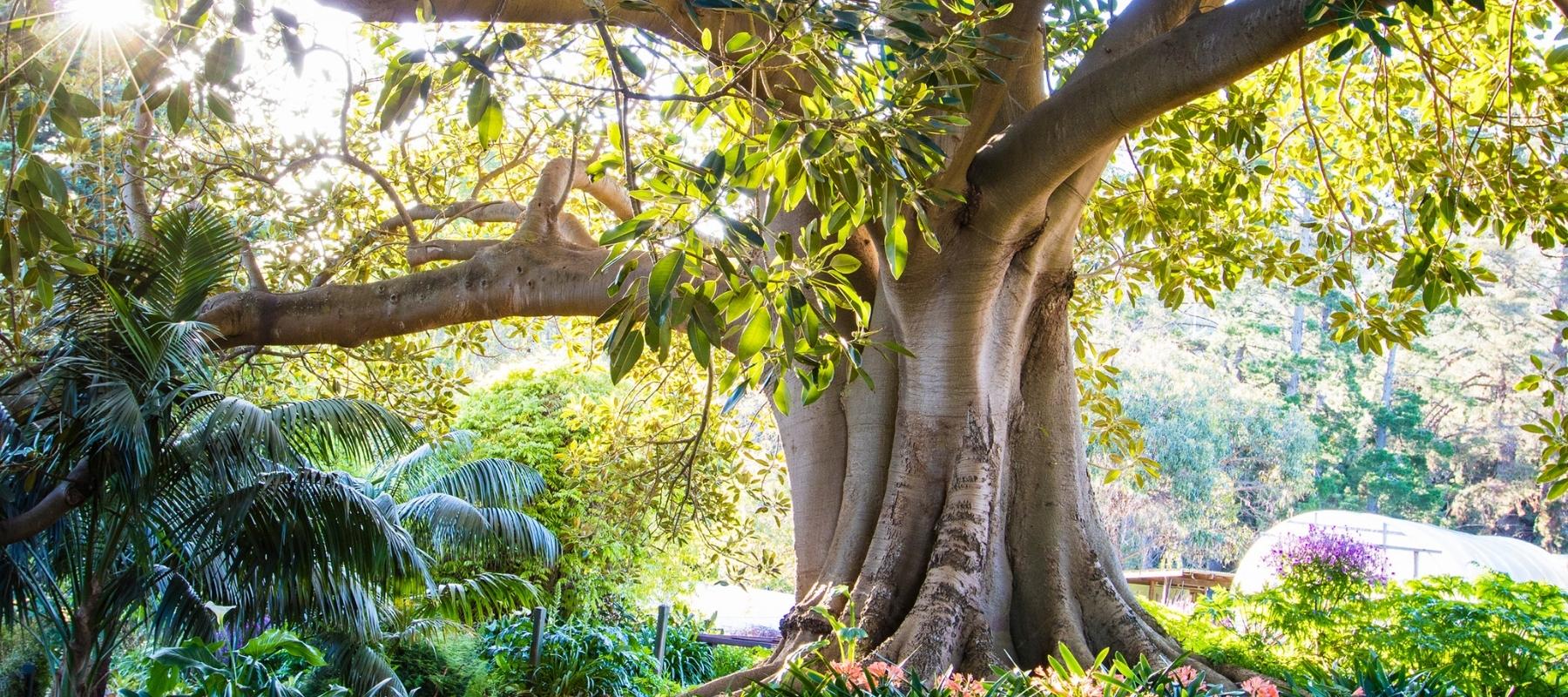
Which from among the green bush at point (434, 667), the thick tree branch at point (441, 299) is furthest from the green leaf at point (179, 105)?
the green bush at point (434, 667)

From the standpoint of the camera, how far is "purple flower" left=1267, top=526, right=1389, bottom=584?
5.67 meters

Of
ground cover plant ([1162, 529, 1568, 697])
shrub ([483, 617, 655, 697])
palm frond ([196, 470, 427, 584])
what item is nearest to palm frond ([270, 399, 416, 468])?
palm frond ([196, 470, 427, 584])

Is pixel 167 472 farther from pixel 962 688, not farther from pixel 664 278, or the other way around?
pixel 664 278

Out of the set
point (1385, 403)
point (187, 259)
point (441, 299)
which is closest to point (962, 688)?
point (441, 299)

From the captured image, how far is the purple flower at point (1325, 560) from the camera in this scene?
5.67 meters

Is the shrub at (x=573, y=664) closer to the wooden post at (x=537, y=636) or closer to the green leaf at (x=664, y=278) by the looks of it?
the wooden post at (x=537, y=636)

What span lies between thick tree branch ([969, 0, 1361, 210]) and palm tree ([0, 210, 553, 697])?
10.1ft

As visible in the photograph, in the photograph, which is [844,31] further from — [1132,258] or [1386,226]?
[1132,258]

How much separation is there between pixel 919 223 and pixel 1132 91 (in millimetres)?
1421

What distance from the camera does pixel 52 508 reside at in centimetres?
435

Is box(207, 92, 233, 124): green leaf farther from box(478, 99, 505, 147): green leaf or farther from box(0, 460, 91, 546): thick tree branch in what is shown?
box(0, 460, 91, 546): thick tree branch

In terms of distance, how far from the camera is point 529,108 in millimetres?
6723

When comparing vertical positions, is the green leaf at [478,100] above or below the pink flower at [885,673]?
above

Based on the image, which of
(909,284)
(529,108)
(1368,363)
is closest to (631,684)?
(529,108)
